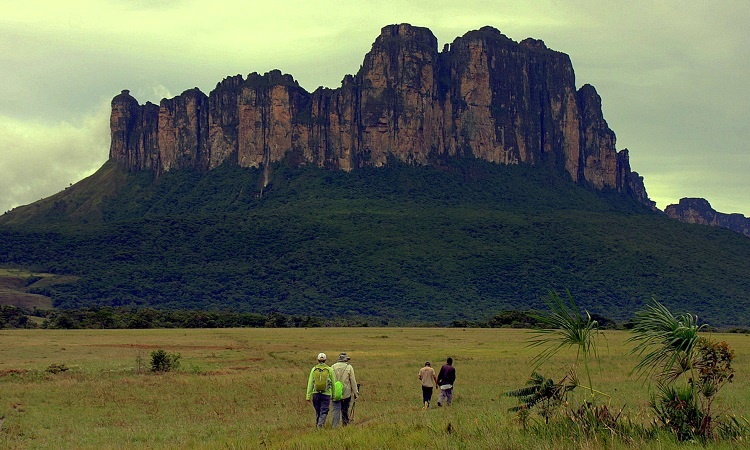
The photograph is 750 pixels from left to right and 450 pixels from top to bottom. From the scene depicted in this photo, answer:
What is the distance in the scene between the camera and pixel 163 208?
190 meters

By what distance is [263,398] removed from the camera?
87.6ft

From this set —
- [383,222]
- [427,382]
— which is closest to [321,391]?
[427,382]

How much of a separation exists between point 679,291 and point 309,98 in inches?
3753

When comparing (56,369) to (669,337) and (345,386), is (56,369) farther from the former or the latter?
(669,337)

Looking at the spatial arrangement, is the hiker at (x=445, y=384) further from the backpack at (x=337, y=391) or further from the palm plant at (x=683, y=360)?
the palm plant at (x=683, y=360)

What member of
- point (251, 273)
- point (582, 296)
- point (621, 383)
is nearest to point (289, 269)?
point (251, 273)

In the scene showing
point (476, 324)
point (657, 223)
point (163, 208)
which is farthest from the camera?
point (163, 208)

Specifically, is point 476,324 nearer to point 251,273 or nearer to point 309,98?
point 251,273

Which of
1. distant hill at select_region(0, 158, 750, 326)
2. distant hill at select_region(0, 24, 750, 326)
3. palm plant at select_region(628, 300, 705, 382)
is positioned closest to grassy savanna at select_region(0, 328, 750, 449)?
palm plant at select_region(628, 300, 705, 382)

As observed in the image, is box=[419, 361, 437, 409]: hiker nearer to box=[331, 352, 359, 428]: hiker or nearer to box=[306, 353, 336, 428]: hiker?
box=[331, 352, 359, 428]: hiker

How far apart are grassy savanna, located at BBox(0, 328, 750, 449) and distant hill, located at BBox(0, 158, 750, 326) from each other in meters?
69.3

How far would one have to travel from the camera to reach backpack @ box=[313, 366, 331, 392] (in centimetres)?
1767

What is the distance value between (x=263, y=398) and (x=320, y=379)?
9438 mm

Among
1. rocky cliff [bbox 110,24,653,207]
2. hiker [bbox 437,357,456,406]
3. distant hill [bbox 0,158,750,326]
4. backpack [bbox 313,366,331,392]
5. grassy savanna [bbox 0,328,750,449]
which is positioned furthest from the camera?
rocky cliff [bbox 110,24,653,207]
